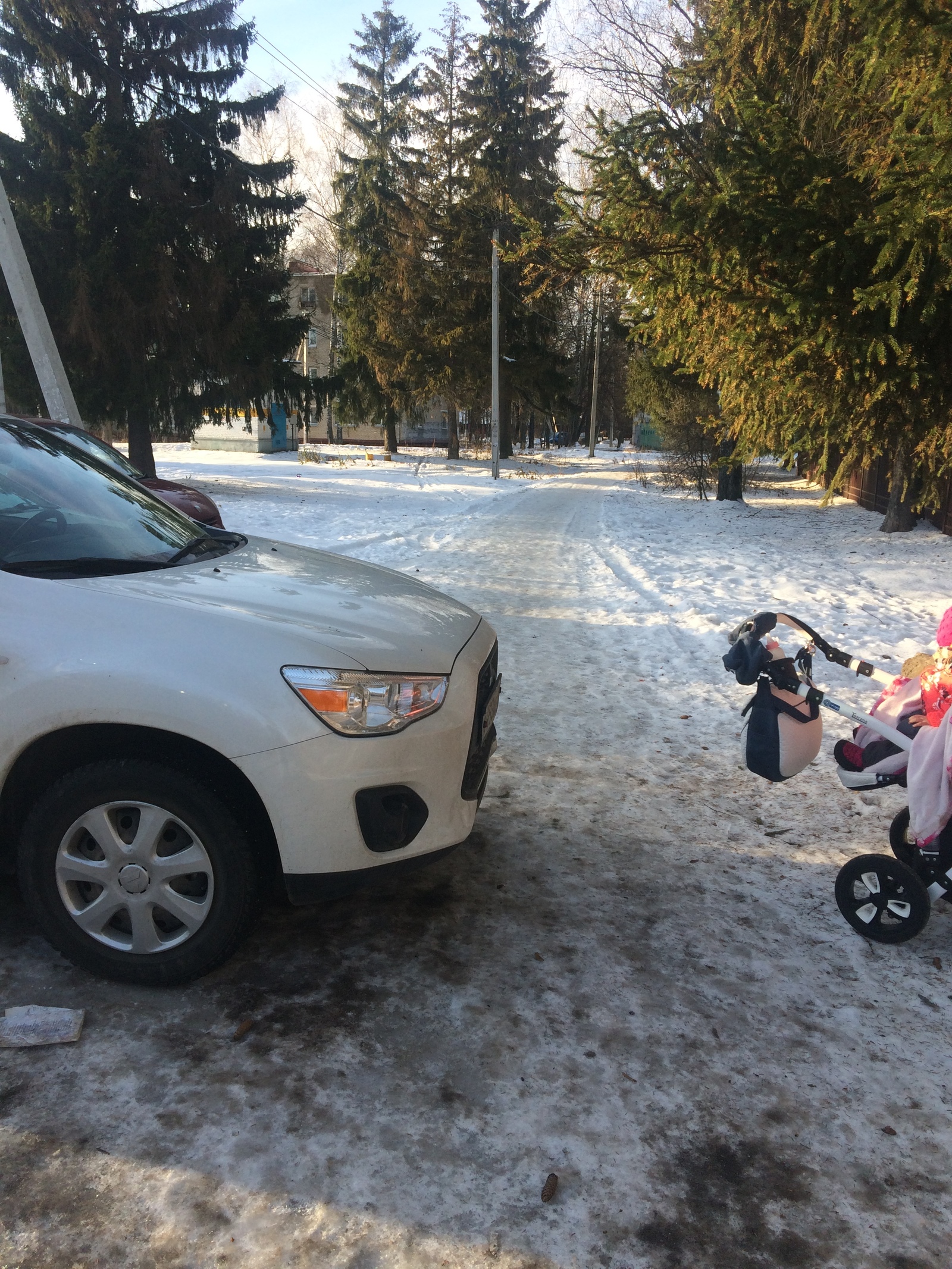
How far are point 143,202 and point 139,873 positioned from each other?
20.8 metres

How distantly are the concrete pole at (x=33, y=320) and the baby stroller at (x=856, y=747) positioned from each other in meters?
8.62

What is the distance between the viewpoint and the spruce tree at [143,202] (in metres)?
18.7

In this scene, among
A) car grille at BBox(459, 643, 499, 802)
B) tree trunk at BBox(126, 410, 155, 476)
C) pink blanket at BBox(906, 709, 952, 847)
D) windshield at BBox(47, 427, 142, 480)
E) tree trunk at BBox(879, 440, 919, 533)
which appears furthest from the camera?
tree trunk at BBox(126, 410, 155, 476)

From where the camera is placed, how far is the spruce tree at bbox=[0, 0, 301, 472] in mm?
18734

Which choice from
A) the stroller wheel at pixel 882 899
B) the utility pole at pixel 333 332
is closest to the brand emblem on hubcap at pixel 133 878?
the stroller wheel at pixel 882 899

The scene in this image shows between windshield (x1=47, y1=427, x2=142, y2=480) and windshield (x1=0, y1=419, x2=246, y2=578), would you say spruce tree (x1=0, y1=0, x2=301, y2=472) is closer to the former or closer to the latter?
windshield (x1=47, y1=427, x2=142, y2=480)

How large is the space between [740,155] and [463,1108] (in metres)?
7.27

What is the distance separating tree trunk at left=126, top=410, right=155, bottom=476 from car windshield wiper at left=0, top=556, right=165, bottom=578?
18932 mm

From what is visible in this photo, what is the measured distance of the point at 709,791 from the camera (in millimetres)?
4688

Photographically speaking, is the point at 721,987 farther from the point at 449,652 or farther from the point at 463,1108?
the point at 449,652

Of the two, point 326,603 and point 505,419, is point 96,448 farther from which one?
point 505,419

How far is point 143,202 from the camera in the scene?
64.0 ft

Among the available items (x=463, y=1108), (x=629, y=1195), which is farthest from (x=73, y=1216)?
(x=629, y=1195)

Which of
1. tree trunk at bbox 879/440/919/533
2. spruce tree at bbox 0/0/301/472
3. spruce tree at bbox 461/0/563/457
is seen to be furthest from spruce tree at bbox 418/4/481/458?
tree trunk at bbox 879/440/919/533
